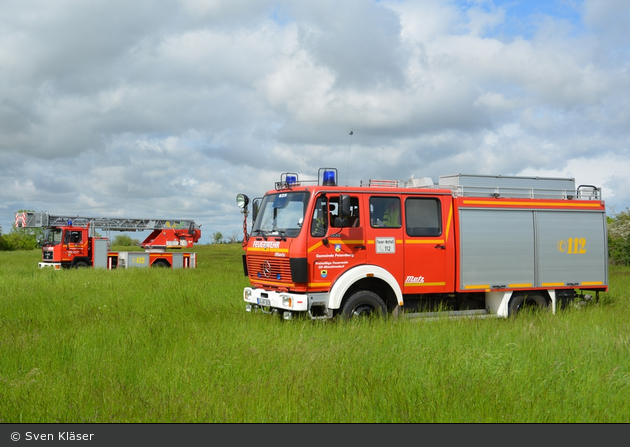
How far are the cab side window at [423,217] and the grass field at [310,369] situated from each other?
1.77 metres

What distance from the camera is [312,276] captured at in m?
9.91

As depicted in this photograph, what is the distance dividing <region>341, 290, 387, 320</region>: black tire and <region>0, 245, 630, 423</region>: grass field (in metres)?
0.45

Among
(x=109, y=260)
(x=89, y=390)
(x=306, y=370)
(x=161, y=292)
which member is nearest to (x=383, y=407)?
(x=306, y=370)

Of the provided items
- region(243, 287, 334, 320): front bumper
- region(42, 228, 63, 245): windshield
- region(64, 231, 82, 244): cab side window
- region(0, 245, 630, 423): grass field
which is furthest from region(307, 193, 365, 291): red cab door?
region(42, 228, 63, 245): windshield

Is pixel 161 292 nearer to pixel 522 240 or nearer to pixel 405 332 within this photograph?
pixel 405 332

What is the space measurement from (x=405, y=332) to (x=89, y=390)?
4.81 m

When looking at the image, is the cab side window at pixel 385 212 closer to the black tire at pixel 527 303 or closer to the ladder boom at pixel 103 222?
the black tire at pixel 527 303

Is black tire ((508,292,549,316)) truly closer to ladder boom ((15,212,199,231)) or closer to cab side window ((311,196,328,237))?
cab side window ((311,196,328,237))

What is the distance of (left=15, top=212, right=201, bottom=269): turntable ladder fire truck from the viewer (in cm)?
2870

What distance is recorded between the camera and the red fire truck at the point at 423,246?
32.9 feet

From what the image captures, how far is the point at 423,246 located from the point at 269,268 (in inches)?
119

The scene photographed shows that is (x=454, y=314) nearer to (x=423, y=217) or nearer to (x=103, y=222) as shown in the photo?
(x=423, y=217)

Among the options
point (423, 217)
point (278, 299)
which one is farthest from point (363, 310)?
point (423, 217)

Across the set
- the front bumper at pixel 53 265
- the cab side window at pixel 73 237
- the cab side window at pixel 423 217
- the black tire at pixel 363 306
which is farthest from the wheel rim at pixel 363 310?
the cab side window at pixel 73 237
